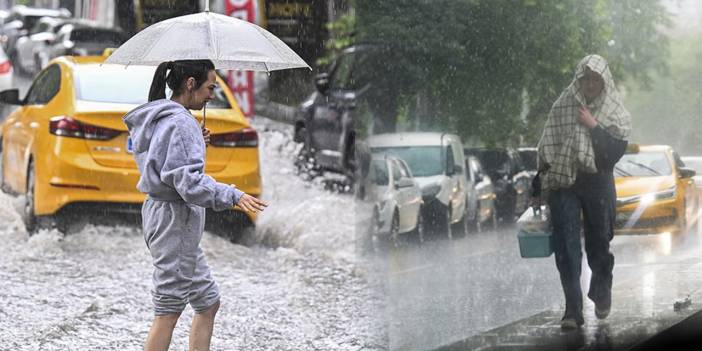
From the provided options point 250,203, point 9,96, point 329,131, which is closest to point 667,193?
point 250,203

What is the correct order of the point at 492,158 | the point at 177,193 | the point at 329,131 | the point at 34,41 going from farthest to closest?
the point at 34,41 < the point at 329,131 < the point at 492,158 < the point at 177,193

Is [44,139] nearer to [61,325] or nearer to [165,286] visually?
[61,325]

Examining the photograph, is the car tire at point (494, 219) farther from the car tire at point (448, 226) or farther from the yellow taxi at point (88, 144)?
the yellow taxi at point (88, 144)

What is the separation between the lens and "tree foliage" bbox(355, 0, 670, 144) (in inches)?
239

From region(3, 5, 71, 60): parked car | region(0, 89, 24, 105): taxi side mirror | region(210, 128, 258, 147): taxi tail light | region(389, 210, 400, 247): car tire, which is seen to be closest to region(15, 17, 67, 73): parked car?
region(3, 5, 71, 60): parked car

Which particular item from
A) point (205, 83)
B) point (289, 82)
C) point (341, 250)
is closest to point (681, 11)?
point (205, 83)

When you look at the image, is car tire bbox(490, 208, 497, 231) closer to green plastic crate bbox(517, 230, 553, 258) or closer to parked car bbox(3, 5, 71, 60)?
green plastic crate bbox(517, 230, 553, 258)

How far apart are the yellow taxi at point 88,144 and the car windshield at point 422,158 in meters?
4.63

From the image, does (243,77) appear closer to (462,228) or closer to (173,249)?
(462,228)

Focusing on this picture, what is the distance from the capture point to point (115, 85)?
11.1 meters

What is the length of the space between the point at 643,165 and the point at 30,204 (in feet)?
20.8

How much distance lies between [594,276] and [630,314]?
222 millimetres

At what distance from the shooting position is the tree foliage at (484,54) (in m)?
6.06

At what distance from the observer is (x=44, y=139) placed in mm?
10727
